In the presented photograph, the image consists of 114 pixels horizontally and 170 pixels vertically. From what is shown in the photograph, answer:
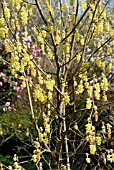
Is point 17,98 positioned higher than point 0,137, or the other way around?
point 17,98

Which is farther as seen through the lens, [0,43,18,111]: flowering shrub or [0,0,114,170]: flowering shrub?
[0,43,18,111]: flowering shrub

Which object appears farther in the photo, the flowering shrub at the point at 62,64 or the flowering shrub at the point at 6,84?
the flowering shrub at the point at 6,84

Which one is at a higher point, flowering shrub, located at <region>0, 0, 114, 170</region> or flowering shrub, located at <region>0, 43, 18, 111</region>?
flowering shrub, located at <region>0, 43, 18, 111</region>

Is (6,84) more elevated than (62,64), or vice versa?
(6,84)

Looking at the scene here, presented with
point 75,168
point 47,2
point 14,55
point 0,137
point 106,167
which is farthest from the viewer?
point 0,137

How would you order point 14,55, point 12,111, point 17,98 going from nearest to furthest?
point 14,55 → point 12,111 → point 17,98

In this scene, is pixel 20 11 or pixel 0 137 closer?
pixel 20 11

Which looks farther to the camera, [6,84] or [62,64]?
[6,84]

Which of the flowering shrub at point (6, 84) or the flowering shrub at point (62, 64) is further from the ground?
the flowering shrub at point (6, 84)

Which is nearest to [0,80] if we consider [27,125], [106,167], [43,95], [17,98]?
[17,98]

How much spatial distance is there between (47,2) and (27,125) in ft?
12.8

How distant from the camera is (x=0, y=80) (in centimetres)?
816

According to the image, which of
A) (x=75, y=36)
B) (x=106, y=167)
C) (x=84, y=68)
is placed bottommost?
(x=106, y=167)

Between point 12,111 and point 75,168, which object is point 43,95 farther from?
point 12,111
